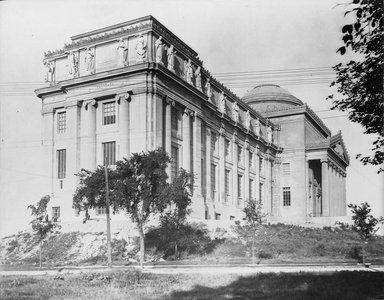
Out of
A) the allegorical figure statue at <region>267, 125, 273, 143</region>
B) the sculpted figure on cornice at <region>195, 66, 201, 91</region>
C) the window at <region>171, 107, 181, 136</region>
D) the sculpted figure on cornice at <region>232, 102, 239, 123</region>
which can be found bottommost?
the window at <region>171, 107, 181, 136</region>

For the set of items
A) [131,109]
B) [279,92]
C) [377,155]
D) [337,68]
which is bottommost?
[377,155]

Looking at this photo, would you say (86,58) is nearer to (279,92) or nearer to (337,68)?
(337,68)

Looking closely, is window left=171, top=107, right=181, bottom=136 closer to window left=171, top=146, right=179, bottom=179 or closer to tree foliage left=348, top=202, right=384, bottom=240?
window left=171, top=146, right=179, bottom=179

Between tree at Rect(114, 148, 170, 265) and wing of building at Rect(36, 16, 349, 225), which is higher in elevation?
wing of building at Rect(36, 16, 349, 225)

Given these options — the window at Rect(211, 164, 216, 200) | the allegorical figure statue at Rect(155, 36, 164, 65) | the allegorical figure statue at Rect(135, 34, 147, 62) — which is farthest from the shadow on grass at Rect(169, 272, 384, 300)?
the window at Rect(211, 164, 216, 200)

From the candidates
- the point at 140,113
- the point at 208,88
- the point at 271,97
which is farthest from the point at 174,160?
the point at 271,97

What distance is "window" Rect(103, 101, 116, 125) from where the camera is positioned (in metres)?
46.9

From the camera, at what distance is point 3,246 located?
42469mm

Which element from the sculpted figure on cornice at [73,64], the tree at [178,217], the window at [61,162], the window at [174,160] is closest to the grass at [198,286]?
the tree at [178,217]

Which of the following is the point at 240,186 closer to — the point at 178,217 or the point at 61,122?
the point at 61,122

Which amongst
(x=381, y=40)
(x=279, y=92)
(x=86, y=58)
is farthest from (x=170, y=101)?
(x=279, y=92)

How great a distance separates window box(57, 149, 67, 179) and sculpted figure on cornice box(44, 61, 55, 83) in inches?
320

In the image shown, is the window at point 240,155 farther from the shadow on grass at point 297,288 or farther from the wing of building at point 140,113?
the shadow on grass at point 297,288

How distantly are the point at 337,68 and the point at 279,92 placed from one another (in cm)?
7040
